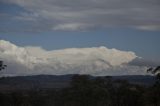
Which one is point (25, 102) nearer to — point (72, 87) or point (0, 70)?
point (72, 87)

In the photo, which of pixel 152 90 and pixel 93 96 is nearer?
pixel 152 90

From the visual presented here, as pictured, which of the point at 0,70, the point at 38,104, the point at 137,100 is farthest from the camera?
the point at 38,104

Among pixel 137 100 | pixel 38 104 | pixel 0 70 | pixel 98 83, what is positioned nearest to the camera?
pixel 0 70

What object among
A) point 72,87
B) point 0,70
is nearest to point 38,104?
point 72,87

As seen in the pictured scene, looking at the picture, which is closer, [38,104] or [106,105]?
[106,105]

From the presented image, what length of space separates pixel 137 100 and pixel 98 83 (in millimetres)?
12337

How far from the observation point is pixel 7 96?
103m

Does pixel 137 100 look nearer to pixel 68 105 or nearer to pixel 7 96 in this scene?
pixel 68 105

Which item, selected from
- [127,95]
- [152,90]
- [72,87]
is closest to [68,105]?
[72,87]

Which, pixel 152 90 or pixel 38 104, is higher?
pixel 152 90

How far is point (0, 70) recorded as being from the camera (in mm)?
68750

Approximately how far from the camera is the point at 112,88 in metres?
100

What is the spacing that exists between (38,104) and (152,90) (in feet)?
152

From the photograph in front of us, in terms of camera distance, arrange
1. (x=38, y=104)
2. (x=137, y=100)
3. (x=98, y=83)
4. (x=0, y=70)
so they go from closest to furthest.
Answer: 1. (x=0, y=70)
2. (x=137, y=100)
3. (x=98, y=83)
4. (x=38, y=104)
